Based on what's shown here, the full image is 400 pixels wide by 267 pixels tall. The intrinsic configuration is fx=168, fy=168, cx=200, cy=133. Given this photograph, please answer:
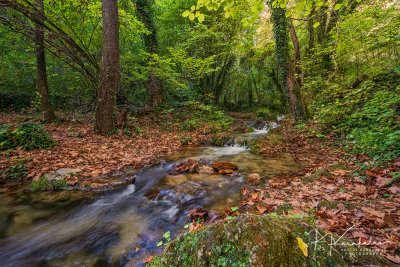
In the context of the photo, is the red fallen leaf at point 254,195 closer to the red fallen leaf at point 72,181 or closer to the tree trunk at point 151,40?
the red fallen leaf at point 72,181

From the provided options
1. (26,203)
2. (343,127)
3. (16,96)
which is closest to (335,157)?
(343,127)

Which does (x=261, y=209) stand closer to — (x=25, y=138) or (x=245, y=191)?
(x=245, y=191)

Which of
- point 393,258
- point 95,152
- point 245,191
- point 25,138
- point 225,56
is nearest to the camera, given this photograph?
point 393,258

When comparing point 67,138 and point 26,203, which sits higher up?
point 67,138

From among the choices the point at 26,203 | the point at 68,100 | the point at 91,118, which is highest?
the point at 68,100

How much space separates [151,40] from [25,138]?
29.0ft

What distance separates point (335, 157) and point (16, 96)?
21169mm

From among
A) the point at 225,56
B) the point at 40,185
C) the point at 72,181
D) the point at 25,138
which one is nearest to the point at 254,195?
the point at 72,181

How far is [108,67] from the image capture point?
6.76 m

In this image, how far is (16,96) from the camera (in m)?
13.8

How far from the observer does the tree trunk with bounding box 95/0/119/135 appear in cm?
662

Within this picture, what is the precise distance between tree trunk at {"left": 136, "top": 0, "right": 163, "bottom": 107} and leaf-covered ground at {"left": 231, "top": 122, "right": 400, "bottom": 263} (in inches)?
391

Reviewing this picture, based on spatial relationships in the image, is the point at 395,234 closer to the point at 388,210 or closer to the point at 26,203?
the point at 388,210

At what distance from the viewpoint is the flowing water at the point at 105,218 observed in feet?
7.21
